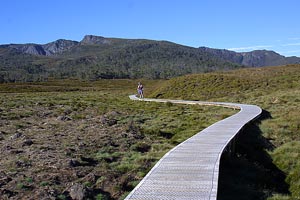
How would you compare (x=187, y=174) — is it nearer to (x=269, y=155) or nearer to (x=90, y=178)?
(x=90, y=178)

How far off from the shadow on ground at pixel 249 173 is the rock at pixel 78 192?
354cm


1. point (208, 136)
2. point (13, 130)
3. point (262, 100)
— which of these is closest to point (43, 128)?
point (13, 130)

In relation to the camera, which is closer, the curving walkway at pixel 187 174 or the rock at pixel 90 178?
the curving walkway at pixel 187 174

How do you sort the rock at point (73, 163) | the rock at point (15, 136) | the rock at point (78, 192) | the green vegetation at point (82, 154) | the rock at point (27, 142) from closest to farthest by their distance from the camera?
1. the rock at point (78, 192)
2. the green vegetation at point (82, 154)
3. the rock at point (73, 163)
4. the rock at point (27, 142)
5. the rock at point (15, 136)

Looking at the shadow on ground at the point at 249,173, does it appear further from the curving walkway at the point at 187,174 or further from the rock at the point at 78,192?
the rock at the point at 78,192

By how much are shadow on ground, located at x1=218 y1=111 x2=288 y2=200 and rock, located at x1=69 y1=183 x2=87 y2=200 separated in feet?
11.6

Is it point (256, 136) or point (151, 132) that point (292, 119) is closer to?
point (256, 136)

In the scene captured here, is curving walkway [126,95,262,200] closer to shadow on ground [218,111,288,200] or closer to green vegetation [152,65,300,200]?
shadow on ground [218,111,288,200]

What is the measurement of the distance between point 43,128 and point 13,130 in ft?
5.21

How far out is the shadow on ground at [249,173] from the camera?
11062 millimetres

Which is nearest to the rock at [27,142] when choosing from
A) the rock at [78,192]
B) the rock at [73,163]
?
the rock at [73,163]

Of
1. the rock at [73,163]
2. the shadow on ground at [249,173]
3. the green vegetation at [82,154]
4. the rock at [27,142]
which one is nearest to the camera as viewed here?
the shadow on ground at [249,173]

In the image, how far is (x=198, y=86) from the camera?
55844 millimetres

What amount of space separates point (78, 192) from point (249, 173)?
5.81m
